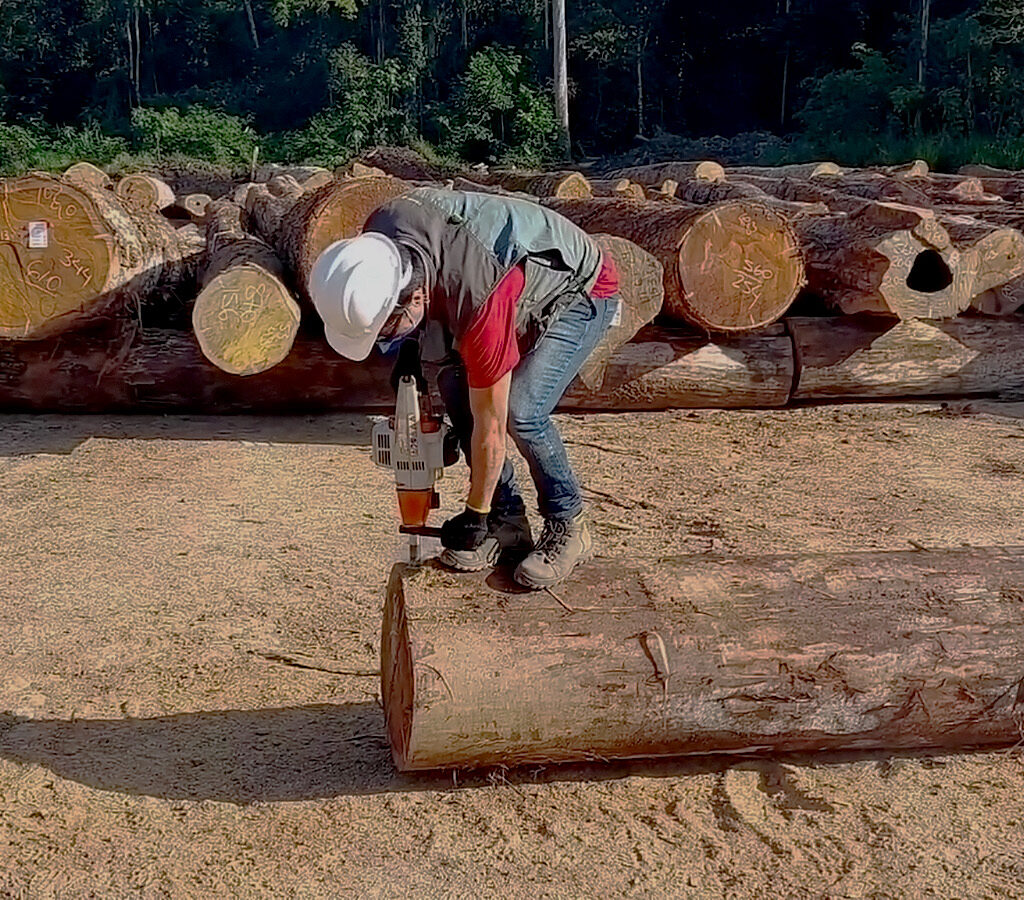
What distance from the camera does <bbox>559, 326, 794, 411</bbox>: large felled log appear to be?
667 cm

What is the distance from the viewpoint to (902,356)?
684cm

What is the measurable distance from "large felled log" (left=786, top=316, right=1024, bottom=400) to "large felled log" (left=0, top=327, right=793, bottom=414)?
0.17 m

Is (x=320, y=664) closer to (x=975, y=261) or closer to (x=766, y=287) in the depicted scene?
(x=766, y=287)

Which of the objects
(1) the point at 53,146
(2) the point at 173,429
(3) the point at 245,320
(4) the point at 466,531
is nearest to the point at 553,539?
(4) the point at 466,531

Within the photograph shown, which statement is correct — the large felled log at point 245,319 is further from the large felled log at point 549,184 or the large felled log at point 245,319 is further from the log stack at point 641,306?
the large felled log at point 549,184

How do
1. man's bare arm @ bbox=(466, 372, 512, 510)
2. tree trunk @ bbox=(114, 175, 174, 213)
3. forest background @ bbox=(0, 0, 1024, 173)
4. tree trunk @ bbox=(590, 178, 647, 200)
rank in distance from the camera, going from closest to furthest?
1. man's bare arm @ bbox=(466, 372, 512, 510)
2. tree trunk @ bbox=(590, 178, 647, 200)
3. tree trunk @ bbox=(114, 175, 174, 213)
4. forest background @ bbox=(0, 0, 1024, 173)

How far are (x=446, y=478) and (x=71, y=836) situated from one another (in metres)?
3.12

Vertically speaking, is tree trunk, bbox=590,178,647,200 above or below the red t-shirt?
below

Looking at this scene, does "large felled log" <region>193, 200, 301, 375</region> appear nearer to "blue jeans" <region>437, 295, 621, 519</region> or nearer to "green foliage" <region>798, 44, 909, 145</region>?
"blue jeans" <region>437, 295, 621, 519</region>

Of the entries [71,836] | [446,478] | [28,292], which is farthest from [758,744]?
[28,292]

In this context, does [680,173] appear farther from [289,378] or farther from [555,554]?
[555,554]

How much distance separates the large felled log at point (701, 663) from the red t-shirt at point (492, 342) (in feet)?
2.06

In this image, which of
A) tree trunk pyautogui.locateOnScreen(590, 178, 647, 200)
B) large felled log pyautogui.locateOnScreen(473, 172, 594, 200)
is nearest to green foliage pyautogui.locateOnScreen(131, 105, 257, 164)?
large felled log pyautogui.locateOnScreen(473, 172, 594, 200)

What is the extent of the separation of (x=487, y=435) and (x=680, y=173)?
1069 cm
